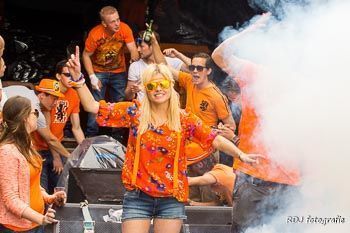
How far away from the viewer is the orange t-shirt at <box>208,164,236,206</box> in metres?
7.07

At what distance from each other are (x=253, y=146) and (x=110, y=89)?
9.38 feet

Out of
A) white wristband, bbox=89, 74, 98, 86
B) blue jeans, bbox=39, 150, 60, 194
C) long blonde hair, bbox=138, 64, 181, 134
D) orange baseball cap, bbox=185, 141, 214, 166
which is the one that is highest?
long blonde hair, bbox=138, 64, 181, 134

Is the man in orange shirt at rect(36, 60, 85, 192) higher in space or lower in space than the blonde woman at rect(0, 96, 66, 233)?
lower

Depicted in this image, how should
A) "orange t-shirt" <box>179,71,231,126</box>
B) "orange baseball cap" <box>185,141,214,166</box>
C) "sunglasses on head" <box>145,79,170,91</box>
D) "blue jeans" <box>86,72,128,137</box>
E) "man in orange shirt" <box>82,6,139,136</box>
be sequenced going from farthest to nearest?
1. "blue jeans" <box>86,72,128,137</box>
2. "man in orange shirt" <box>82,6,139,136</box>
3. "orange t-shirt" <box>179,71,231,126</box>
4. "orange baseball cap" <box>185,141,214,166</box>
5. "sunglasses on head" <box>145,79,170,91</box>

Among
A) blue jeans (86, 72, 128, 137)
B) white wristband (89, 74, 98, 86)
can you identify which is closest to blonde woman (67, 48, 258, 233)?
white wristband (89, 74, 98, 86)

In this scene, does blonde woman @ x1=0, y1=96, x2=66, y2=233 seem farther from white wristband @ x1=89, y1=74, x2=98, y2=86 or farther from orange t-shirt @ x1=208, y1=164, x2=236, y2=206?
white wristband @ x1=89, y1=74, x2=98, y2=86

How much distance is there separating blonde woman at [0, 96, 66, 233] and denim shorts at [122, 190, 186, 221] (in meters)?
0.52

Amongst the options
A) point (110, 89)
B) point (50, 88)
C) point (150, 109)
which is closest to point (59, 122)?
point (50, 88)

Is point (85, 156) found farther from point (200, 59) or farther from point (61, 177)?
point (200, 59)

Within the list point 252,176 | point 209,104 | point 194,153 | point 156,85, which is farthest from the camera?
point 209,104

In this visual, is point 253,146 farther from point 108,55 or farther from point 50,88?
point 108,55

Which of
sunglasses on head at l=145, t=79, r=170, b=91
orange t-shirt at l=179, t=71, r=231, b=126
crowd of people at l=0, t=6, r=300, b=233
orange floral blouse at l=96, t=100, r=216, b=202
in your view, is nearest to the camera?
crowd of people at l=0, t=6, r=300, b=233

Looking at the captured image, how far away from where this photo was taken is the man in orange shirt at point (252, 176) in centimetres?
624

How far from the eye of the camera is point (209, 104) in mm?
7523
